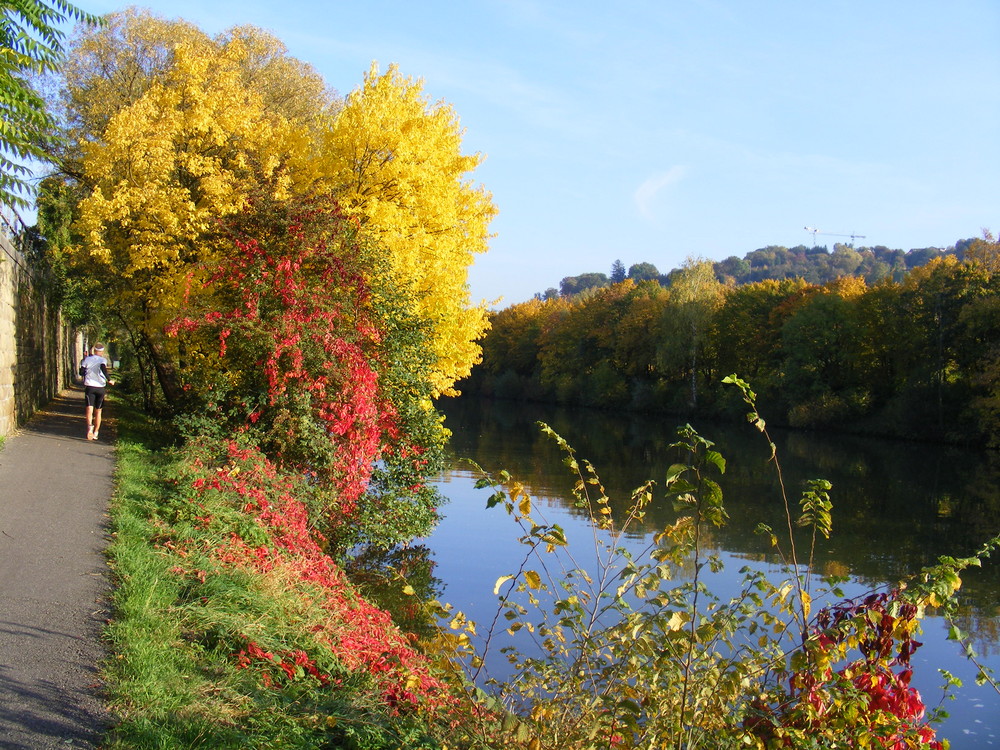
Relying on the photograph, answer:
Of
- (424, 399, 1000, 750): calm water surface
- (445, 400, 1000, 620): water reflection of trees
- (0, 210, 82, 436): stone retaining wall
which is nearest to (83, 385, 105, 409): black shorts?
(0, 210, 82, 436): stone retaining wall

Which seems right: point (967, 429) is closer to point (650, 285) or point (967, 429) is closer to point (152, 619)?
point (650, 285)

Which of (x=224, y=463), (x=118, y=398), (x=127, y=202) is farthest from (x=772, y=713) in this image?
(x=118, y=398)

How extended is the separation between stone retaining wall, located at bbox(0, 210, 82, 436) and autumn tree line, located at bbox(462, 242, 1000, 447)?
124 ft

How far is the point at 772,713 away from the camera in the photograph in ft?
15.3

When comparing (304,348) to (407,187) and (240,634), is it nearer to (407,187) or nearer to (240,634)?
(407,187)

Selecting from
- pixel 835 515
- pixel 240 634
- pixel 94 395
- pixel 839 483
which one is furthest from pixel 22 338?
pixel 839 483

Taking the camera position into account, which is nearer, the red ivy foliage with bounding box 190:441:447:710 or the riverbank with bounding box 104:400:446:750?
the riverbank with bounding box 104:400:446:750

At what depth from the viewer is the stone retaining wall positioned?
14.9m

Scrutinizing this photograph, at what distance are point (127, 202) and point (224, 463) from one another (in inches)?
276

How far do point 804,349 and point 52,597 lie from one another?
51.7 metres

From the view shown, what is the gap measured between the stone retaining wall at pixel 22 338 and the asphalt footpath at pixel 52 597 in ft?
8.20

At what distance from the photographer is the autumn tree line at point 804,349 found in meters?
42.8

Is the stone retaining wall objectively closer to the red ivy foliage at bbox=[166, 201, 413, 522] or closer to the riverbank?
the red ivy foliage at bbox=[166, 201, 413, 522]

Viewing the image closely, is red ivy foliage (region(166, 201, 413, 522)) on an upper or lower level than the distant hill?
lower
